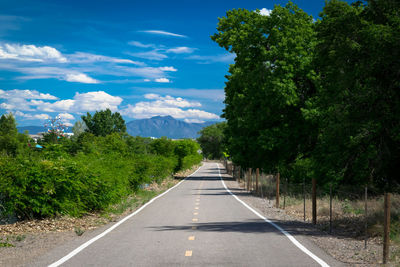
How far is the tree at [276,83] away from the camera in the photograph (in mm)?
30781

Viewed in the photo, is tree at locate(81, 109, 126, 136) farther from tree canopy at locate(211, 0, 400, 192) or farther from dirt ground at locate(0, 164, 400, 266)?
dirt ground at locate(0, 164, 400, 266)

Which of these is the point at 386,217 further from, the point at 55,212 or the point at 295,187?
the point at 295,187

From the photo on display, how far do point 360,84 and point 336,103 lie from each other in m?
0.93

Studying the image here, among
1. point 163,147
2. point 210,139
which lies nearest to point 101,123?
point 210,139

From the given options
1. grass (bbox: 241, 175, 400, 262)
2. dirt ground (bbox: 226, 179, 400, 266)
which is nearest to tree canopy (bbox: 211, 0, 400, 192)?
grass (bbox: 241, 175, 400, 262)

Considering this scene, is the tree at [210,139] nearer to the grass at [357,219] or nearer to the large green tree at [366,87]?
the grass at [357,219]

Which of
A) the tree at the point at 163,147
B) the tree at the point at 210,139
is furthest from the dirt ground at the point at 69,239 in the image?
the tree at the point at 210,139

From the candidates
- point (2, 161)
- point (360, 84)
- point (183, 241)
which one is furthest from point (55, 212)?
point (360, 84)

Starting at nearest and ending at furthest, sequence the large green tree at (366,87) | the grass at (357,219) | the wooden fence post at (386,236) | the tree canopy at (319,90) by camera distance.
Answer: the wooden fence post at (386,236) → the grass at (357,219) → the large green tree at (366,87) → the tree canopy at (319,90)

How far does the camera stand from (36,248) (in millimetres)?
9375

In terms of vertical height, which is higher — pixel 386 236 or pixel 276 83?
pixel 276 83

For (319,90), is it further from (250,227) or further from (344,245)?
(344,245)

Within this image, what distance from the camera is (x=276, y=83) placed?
29.8 metres

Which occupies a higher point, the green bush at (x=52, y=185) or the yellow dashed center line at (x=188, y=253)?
the green bush at (x=52, y=185)
